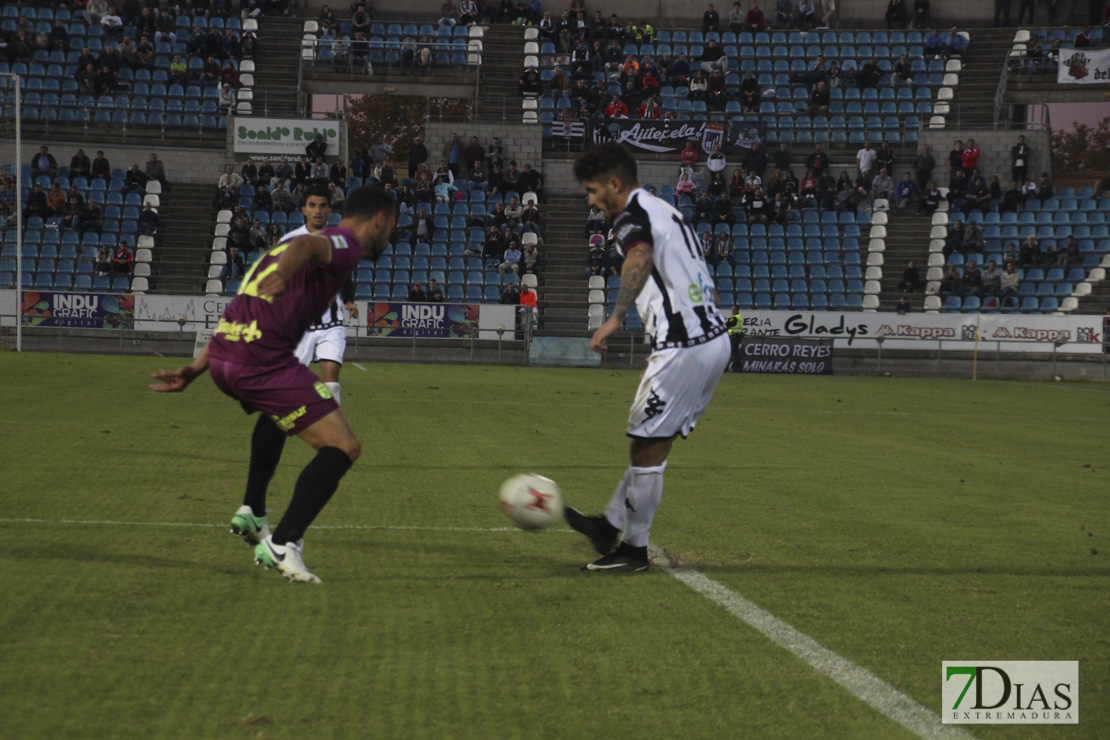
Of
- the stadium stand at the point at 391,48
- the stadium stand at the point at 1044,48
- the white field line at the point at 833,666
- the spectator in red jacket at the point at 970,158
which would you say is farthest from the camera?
the stadium stand at the point at 391,48

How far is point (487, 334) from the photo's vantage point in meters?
30.4

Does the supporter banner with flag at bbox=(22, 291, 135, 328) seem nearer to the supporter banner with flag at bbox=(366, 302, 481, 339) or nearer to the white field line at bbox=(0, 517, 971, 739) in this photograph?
the supporter banner with flag at bbox=(366, 302, 481, 339)

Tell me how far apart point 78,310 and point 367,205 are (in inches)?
1047

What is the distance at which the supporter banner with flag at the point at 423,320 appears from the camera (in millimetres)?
30219

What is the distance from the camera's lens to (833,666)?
409 centimetres

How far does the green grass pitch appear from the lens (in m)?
3.54

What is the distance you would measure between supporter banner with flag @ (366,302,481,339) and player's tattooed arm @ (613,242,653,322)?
983 inches

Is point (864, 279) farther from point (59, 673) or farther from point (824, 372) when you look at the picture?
point (59, 673)

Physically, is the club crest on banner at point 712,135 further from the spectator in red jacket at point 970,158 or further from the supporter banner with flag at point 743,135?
the spectator in red jacket at point 970,158

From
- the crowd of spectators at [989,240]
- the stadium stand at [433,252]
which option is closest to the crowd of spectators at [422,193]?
the stadium stand at [433,252]

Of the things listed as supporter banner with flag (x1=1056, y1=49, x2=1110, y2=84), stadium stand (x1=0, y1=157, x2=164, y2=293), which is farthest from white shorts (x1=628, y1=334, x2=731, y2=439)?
supporter banner with flag (x1=1056, y1=49, x2=1110, y2=84)

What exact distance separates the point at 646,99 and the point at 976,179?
1104 cm

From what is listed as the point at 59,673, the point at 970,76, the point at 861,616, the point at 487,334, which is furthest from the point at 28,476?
the point at 970,76

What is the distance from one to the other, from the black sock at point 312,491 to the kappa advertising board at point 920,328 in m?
26.3
